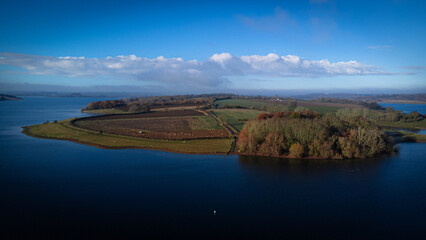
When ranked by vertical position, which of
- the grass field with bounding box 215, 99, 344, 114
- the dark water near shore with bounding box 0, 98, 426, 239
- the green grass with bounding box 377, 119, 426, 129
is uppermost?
the grass field with bounding box 215, 99, 344, 114

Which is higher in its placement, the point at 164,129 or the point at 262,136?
the point at 262,136

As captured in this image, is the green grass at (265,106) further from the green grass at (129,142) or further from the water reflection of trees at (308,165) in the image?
the water reflection of trees at (308,165)

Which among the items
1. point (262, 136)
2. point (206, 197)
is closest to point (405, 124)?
point (262, 136)

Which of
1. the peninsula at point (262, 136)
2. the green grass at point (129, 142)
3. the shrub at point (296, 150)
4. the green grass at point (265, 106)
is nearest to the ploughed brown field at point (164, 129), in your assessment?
the peninsula at point (262, 136)

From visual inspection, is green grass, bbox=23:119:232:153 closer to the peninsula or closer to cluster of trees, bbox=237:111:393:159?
the peninsula

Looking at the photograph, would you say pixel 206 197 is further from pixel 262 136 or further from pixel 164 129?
pixel 164 129

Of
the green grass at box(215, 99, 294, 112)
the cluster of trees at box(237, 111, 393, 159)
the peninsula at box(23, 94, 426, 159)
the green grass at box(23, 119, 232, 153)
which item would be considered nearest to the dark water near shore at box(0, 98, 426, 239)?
the cluster of trees at box(237, 111, 393, 159)
